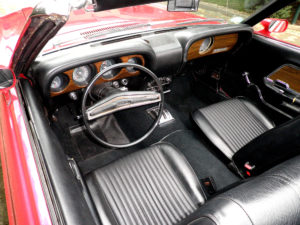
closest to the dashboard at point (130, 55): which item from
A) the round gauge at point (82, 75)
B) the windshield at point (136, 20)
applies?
the round gauge at point (82, 75)

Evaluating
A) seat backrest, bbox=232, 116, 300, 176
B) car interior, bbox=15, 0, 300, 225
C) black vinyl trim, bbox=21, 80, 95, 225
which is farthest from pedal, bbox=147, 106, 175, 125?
black vinyl trim, bbox=21, 80, 95, 225

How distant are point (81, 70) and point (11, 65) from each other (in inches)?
21.2

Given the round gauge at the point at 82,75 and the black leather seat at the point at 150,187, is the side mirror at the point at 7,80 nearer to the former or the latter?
the round gauge at the point at 82,75

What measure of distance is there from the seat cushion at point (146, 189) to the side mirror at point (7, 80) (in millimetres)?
749

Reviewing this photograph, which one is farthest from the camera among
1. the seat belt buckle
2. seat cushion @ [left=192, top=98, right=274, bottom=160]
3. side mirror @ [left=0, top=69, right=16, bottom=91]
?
seat cushion @ [left=192, top=98, right=274, bottom=160]

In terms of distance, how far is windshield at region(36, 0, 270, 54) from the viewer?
1.80m

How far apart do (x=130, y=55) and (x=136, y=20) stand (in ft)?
2.15

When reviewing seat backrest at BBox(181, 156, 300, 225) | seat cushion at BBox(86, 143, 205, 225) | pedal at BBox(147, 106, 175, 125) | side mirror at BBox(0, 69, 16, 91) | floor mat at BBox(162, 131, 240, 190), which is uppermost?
side mirror at BBox(0, 69, 16, 91)

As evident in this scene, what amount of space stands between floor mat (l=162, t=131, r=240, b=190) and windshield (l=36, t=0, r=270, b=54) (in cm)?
103

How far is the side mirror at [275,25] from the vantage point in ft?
7.10

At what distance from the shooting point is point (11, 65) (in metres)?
1.21

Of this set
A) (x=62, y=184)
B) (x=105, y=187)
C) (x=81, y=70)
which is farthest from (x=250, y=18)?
(x=62, y=184)

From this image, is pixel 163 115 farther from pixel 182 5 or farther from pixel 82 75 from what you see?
pixel 182 5

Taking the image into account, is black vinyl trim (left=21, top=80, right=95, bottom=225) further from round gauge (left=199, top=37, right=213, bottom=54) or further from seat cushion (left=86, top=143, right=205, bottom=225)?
round gauge (left=199, top=37, right=213, bottom=54)
